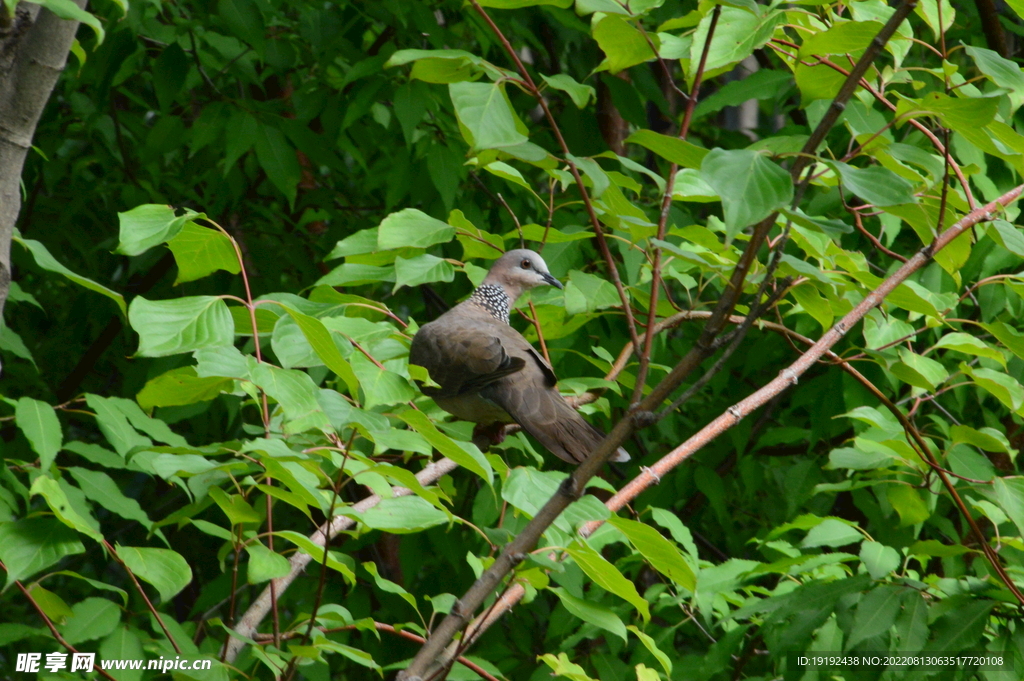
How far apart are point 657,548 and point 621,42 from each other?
A: 0.76m

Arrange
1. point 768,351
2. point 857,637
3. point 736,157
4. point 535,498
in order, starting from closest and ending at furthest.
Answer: point 736,157 → point 535,498 → point 857,637 → point 768,351

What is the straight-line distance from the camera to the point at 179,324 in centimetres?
139

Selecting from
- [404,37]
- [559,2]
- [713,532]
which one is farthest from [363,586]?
[559,2]

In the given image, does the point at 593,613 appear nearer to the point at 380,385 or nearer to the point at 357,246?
the point at 380,385

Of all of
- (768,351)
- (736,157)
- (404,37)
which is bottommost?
(768,351)

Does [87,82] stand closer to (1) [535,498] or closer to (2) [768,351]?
(2) [768,351]

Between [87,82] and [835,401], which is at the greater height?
[87,82]

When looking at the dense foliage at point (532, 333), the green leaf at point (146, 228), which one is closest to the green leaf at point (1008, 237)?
the dense foliage at point (532, 333)

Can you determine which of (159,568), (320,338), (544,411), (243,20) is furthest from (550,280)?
(320,338)

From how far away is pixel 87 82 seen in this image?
3740 millimetres

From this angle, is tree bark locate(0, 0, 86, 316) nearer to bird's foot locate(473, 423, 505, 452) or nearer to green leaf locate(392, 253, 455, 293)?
green leaf locate(392, 253, 455, 293)

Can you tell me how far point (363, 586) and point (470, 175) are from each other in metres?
1.61

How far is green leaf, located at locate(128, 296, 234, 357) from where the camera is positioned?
1344 mm

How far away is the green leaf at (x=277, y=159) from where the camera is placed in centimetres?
309
